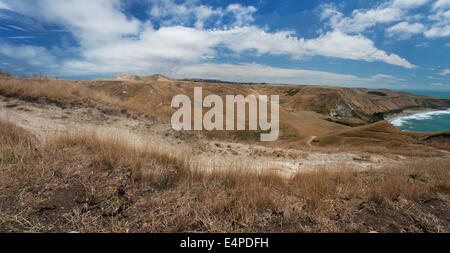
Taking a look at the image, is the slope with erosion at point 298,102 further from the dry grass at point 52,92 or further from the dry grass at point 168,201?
the dry grass at point 168,201

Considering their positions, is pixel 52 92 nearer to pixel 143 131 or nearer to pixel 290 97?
pixel 143 131

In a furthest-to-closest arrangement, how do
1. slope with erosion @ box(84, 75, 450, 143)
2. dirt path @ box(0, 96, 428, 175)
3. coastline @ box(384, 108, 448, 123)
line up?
coastline @ box(384, 108, 448, 123) → slope with erosion @ box(84, 75, 450, 143) → dirt path @ box(0, 96, 428, 175)

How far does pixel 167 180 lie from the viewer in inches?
144

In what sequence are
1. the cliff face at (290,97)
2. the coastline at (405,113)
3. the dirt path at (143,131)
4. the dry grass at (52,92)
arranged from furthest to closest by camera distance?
1. the coastline at (405,113)
2. the cliff face at (290,97)
3. the dry grass at (52,92)
4. the dirt path at (143,131)

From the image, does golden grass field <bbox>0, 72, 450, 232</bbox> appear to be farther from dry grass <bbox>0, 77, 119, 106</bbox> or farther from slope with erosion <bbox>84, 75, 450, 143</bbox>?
slope with erosion <bbox>84, 75, 450, 143</bbox>

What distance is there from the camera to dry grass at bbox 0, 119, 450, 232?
2273 millimetres

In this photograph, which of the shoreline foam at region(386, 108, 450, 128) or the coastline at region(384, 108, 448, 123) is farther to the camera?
the coastline at region(384, 108, 448, 123)

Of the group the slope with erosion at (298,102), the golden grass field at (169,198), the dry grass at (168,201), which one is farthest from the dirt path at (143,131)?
the slope with erosion at (298,102)

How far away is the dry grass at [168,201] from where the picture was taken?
2.27 metres

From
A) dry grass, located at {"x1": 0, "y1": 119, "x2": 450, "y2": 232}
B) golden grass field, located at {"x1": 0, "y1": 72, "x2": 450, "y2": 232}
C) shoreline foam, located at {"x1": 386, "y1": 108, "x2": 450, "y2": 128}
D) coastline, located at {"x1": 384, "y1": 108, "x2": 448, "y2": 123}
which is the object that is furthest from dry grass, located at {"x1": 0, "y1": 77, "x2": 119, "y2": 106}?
shoreline foam, located at {"x1": 386, "y1": 108, "x2": 450, "y2": 128}

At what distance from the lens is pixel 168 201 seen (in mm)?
2857

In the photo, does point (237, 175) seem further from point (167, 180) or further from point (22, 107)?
point (22, 107)

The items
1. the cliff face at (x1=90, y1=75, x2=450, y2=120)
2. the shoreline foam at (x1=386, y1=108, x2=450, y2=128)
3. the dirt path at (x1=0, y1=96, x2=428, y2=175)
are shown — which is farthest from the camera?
the shoreline foam at (x1=386, y1=108, x2=450, y2=128)
